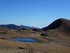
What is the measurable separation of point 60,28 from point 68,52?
6521 centimetres

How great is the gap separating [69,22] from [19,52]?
8368 cm

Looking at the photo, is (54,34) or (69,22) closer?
(54,34)

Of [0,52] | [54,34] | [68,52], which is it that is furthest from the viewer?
[54,34]

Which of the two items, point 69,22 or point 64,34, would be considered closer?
point 64,34

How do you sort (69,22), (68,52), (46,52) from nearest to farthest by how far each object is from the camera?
(46,52), (68,52), (69,22)

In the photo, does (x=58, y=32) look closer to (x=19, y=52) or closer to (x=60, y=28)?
(x=60, y=28)

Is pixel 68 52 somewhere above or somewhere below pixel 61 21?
below

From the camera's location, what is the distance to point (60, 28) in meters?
102

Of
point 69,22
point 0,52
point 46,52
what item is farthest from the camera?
point 69,22

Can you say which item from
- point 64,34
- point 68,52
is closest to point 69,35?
point 64,34

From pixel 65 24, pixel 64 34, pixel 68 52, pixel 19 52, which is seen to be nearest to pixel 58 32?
pixel 64 34

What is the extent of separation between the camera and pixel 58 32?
9606 centimetres

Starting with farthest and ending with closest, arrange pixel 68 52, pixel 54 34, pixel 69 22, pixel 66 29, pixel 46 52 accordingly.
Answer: pixel 69 22
pixel 66 29
pixel 54 34
pixel 68 52
pixel 46 52

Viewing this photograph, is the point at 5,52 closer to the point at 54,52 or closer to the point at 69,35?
the point at 54,52
